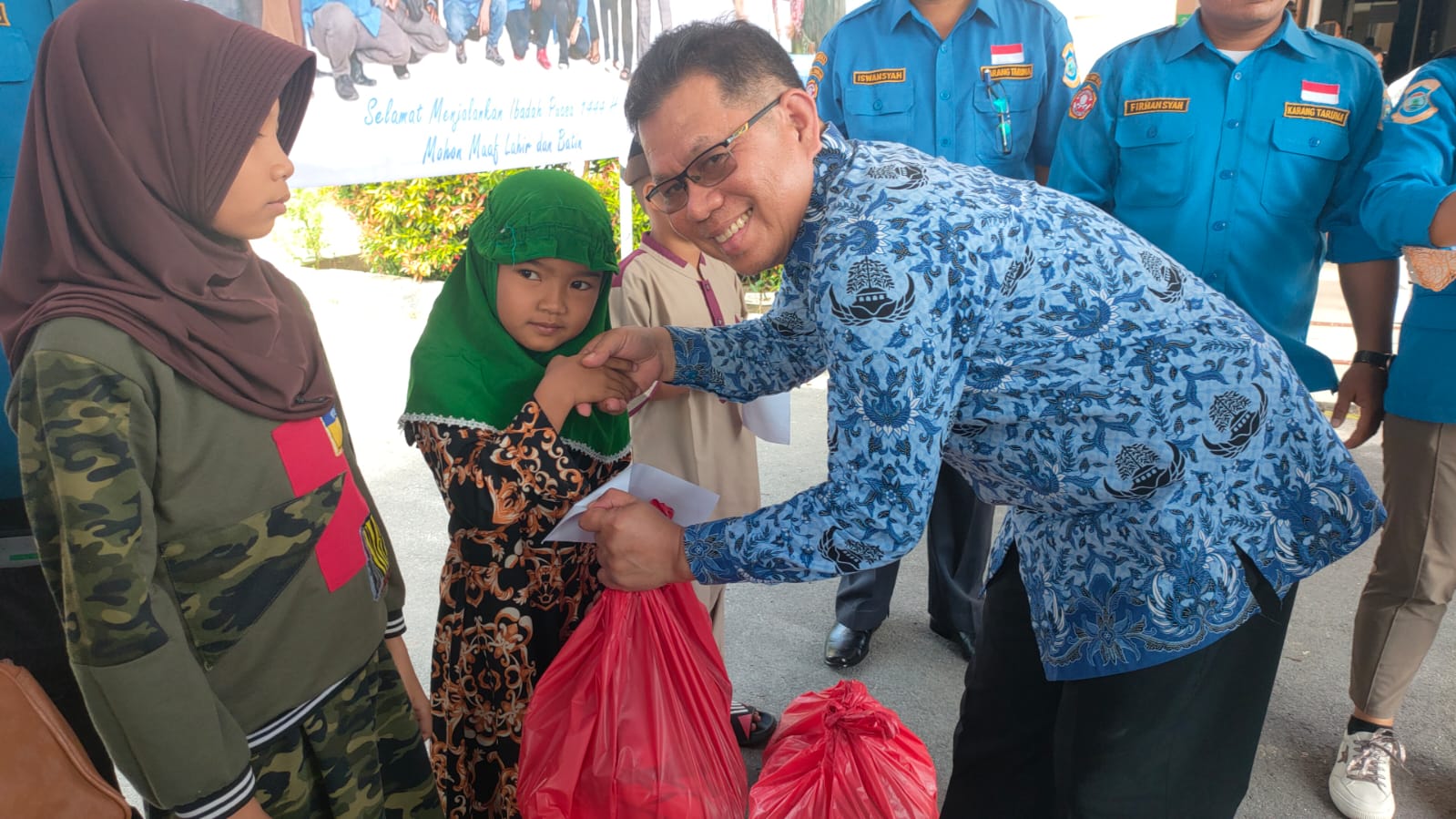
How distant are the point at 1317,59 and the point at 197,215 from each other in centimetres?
227

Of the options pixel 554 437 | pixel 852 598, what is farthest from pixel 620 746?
pixel 852 598

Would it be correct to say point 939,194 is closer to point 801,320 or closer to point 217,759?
point 801,320

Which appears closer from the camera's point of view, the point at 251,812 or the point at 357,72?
the point at 251,812

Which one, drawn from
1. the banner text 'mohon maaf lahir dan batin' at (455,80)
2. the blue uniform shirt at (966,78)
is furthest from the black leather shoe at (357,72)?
the blue uniform shirt at (966,78)

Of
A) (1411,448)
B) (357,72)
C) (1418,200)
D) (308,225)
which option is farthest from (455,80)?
(308,225)

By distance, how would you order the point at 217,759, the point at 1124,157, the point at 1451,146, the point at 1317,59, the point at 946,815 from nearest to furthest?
the point at 217,759 < the point at 946,815 < the point at 1451,146 < the point at 1317,59 < the point at 1124,157

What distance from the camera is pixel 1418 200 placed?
1844mm

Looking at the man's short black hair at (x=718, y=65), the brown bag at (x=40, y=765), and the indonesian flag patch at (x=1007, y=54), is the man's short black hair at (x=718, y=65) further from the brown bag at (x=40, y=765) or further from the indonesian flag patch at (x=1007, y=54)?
the indonesian flag patch at (x=1007, y=54)

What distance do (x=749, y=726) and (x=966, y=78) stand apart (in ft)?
6.02

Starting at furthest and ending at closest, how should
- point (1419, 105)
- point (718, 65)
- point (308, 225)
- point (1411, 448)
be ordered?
point (308, 225) < point (1411, 448) < point (1419, 105) < point (718, 65)

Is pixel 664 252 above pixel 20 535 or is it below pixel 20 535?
above

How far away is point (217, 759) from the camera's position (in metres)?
1.08

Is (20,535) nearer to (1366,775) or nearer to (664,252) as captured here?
(664,252)

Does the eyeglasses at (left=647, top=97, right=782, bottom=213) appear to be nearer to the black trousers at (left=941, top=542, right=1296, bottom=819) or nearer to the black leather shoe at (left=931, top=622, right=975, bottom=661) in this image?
the black trousers at (left=941, top=542, right=1296, bottom=819)
